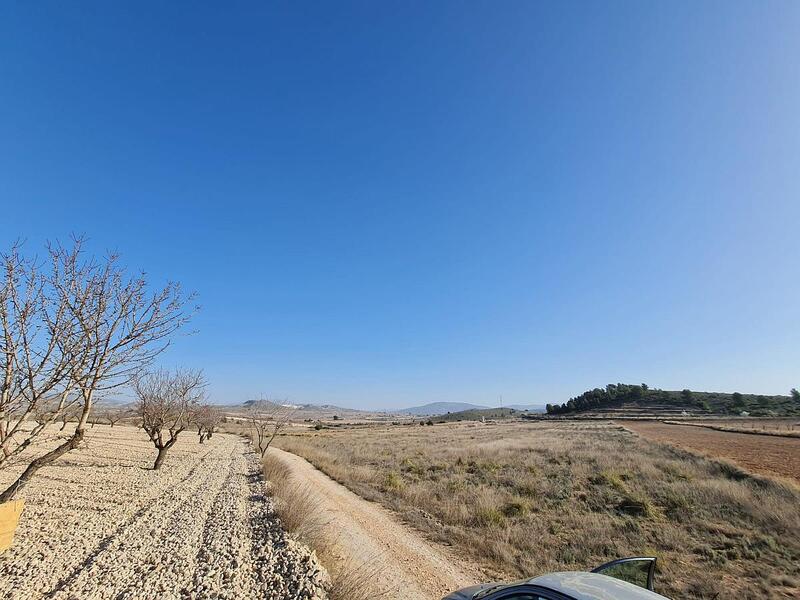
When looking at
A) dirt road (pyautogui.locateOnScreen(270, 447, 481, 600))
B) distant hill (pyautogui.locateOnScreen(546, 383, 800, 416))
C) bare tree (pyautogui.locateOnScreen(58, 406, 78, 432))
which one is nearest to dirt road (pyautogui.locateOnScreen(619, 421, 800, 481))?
dirt road (pyautogui.locateOnScreen(270, 447, 481, 600))

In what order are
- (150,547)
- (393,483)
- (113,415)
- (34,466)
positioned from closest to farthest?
(150,547) → (34,466) → (393,483) → (113,415)

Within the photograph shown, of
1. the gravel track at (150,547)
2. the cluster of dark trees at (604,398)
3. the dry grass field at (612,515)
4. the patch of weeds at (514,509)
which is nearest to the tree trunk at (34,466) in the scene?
the gravel track at (150,547)

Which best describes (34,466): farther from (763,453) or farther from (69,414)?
(763,453)

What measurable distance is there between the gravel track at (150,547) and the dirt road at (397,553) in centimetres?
179

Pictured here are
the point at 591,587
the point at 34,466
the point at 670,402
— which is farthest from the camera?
the point at 670,402

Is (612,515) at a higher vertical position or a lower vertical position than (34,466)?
lower

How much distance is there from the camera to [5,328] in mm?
7898

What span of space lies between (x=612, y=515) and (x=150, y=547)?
14.8m

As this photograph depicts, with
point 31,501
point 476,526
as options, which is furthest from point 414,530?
point 31,501

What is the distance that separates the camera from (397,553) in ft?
35.1

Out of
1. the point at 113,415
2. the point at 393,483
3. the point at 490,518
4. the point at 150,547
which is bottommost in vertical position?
the point at 490,518

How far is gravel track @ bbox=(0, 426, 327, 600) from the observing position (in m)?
7.77

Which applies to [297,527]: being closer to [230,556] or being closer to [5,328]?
[230,556]

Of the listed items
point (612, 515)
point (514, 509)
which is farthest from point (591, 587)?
point (612, 515)
